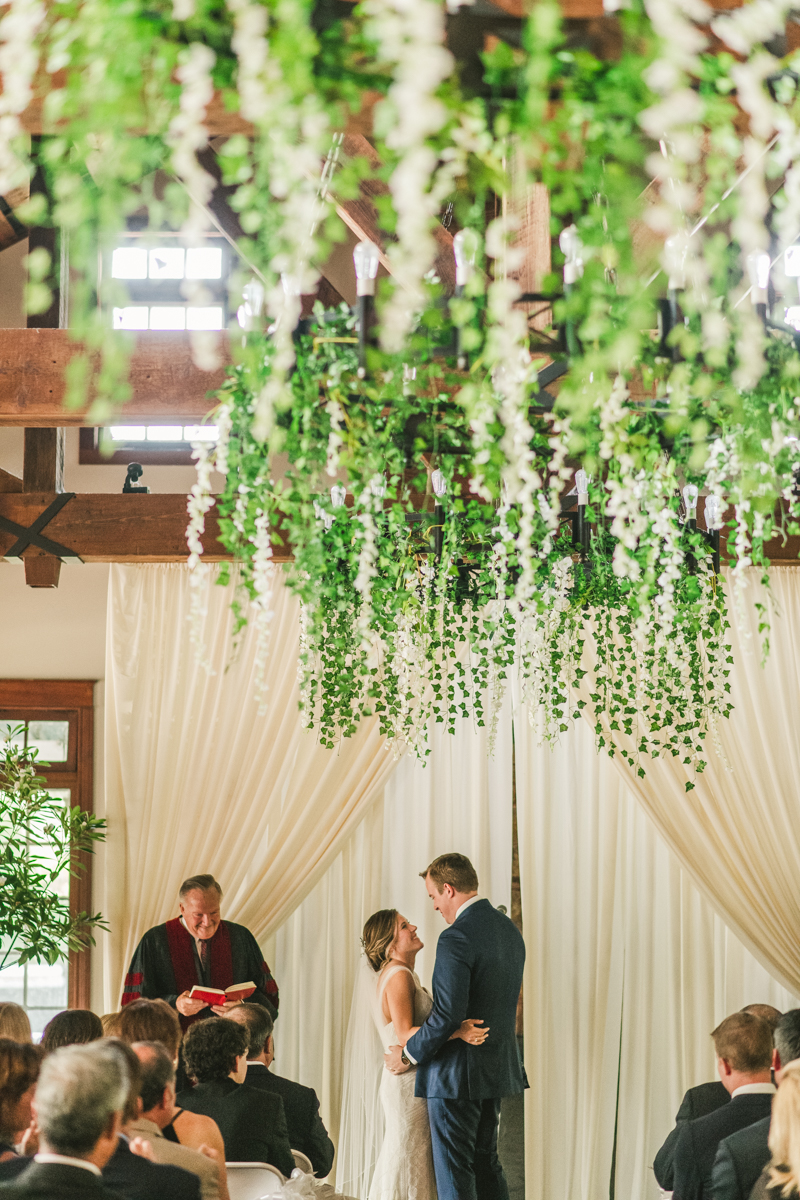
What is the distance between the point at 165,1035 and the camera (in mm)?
3479

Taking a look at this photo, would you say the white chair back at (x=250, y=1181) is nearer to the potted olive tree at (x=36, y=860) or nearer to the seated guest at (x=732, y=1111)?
the seated guest at (x=732, y=1111)

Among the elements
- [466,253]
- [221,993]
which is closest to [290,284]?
[466,253]

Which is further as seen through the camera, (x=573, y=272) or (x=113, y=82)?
(x=573, y=272)

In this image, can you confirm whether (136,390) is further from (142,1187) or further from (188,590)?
(142,1187)

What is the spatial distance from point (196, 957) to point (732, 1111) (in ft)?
9.46

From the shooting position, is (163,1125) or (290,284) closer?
(290,284)

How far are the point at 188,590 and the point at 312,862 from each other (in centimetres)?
163

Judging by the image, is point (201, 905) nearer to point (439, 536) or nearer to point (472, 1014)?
point (472, 1014)

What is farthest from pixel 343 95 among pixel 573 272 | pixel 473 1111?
pixel 473 1111

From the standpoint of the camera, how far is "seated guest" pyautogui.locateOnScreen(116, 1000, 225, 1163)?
3.07m

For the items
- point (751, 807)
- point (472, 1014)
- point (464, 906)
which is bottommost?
point (472, 1014)

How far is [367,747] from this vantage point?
6473mm

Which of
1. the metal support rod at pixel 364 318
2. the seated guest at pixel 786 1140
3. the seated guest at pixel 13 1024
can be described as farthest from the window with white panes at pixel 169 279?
the seated guest at pixel 786 1140

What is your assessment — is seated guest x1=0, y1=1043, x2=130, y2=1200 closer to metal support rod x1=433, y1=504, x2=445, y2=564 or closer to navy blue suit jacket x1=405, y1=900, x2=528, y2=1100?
metal support rod x1=433, y1=504, x2=445, y2=564
